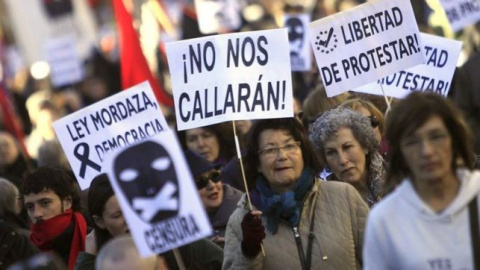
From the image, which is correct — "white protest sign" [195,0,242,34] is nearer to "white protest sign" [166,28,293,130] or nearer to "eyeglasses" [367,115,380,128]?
"eyeglasses" [367,115,380,128]

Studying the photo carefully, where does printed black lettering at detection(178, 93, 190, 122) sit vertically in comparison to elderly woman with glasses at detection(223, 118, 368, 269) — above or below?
above

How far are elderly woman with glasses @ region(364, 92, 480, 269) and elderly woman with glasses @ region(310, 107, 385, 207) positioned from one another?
8.35 feet

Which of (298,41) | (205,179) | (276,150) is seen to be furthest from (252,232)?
(298,41)

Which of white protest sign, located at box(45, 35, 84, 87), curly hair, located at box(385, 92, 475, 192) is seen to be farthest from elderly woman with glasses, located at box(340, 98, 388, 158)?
white protest sign, located at box(45, 35, 84, 87)

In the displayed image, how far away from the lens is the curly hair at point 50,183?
8953 millimetres

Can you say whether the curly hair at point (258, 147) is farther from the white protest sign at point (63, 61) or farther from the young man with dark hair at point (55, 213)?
the white protest sign at point (63, 61)

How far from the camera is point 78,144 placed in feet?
32.6

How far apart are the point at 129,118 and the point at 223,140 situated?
7.01 ft

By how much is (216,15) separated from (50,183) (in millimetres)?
10039

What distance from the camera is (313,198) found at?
7.86 metres

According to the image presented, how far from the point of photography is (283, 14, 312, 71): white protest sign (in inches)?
618

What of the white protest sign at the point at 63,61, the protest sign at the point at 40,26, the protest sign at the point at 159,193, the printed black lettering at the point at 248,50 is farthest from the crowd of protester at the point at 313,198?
the protest sign at the point at 40,26

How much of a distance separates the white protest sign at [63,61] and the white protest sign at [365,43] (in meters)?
14.1

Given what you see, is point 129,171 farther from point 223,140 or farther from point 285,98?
point 223,140
